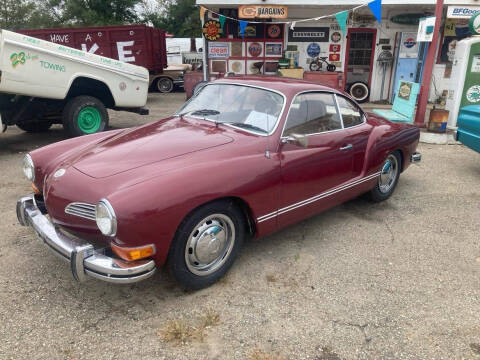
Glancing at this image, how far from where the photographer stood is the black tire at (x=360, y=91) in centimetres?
1265

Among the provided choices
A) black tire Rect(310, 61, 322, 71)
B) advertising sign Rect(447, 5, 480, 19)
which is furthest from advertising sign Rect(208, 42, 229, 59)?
advertising sign Rect(447, 5, 480, 19)

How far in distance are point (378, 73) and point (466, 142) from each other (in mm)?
7708

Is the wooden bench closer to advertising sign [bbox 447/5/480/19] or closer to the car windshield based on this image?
advertising sign [bbox 447/5/480/19]

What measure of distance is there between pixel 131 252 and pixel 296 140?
1.64 metres

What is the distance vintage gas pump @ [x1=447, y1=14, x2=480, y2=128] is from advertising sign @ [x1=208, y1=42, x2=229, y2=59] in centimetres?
679

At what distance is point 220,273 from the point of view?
3.07 meters

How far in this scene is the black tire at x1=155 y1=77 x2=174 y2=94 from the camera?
16.3 metres

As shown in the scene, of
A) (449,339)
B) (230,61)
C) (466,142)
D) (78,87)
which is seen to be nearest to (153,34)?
(230,61)

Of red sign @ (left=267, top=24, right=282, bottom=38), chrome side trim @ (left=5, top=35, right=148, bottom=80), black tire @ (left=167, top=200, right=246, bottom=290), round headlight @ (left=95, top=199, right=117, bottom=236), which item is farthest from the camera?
red sign @ (left=267, top=24, right=282, bottom=38)

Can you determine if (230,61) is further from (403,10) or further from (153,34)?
(403,10)

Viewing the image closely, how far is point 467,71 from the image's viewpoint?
813 cm

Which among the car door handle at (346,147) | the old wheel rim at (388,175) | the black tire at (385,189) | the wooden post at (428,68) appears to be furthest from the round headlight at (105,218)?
the wooden post at (428,68)

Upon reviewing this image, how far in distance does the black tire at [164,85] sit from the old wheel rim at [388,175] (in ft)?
42.8

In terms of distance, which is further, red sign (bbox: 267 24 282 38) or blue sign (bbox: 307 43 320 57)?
blue sign (bbox: 307 43 320 57)
